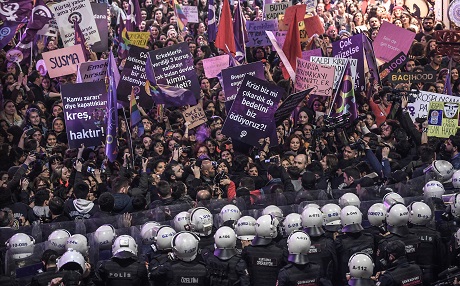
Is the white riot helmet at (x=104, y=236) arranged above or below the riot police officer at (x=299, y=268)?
below

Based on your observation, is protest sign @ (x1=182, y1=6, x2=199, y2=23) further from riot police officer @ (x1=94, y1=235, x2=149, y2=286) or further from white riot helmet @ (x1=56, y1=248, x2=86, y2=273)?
white riot helmet @ (x1=56, y1=248, x2=86, y2=273)

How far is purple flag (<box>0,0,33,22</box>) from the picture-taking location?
24719 millimetres

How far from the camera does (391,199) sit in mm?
17016

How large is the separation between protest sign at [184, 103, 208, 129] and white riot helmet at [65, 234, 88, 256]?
656 cm

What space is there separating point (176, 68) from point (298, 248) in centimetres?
904

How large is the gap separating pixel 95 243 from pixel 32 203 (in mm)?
2612

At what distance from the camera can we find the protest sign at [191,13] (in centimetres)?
2919

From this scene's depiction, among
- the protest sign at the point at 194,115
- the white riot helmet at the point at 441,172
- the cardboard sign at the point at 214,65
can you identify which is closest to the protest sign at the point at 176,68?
the protest sign at the point at 194,115

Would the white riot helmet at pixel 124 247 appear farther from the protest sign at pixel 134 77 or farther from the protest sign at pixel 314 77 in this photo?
the protest sign at pixel 314 77

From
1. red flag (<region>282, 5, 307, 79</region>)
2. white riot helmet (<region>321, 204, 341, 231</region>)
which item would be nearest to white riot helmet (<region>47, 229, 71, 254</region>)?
white riot helmet (<region>321, 204, 341, 231</region>)

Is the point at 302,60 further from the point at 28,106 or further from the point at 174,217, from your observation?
the point at 174,217

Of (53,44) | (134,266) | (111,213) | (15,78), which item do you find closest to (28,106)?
(15,78)

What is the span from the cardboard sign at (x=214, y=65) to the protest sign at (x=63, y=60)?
269 centimetres

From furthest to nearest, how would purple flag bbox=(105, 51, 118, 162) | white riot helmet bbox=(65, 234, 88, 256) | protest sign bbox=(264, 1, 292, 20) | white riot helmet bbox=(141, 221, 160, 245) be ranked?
protest sign bbox=(264, 1, 292, 20) < purple flag bbox=(105, 51, 118, 162) < white riot helmet bbox=(141, 221, 160, 245) < white riot helmet bbox=(65, 234, 88, 256)
